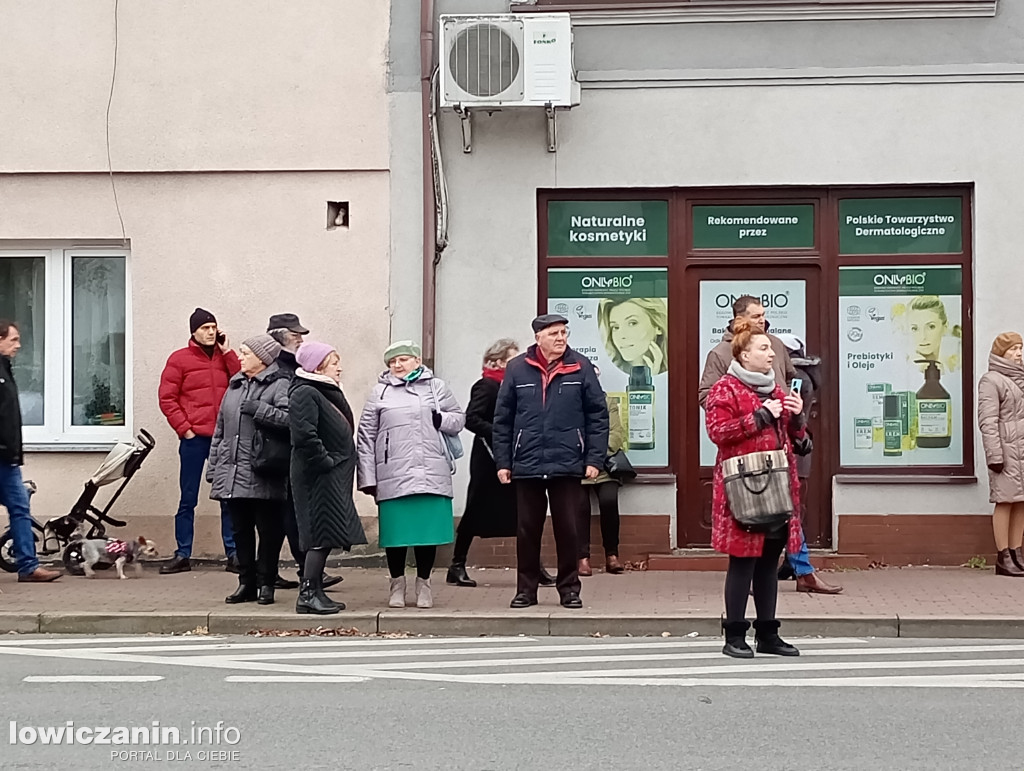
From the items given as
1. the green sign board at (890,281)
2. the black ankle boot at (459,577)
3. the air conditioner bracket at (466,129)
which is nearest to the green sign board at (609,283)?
the air conditioner bracket at (466,129)

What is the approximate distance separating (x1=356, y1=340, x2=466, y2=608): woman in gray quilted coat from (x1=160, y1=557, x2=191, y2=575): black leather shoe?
114 inches

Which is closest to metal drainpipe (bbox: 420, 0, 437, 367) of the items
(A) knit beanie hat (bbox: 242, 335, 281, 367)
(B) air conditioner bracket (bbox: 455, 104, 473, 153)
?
(B) air conditioner bracket (bbox: 455, 104, 473, 153)

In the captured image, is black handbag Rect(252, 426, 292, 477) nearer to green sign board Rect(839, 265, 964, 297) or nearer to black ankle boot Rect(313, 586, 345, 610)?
black ankle boot Rect(313, 586, 345, 610)

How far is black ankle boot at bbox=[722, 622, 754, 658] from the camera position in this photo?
8.27 m

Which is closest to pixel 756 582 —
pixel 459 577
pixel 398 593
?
pixel 398 593

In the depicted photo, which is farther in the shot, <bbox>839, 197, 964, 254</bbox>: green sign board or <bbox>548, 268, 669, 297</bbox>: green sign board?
<bbox>548, 268, 669, 297</bbox>: green sign board

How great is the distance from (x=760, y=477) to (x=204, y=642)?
141 inches

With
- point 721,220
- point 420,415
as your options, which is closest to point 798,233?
point 721,220

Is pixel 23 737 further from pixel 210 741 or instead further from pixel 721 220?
pixel 721 220

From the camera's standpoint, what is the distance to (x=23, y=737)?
623 cm

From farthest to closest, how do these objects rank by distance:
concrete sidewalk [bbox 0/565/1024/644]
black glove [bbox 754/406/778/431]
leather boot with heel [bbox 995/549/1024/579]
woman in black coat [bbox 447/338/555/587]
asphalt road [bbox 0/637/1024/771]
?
leather boot with heel [bbox 995/549/1024/579] < woman in black coat [bbox 447/338/555/587] < concrete sidewalk [bbox 0/565/1024/644] < black glove [bbox 754/406/778/431] < asphalt road [bbox 0/637/1024/771]

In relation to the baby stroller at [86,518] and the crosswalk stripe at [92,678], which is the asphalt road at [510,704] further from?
the baby stroller at [86,518]

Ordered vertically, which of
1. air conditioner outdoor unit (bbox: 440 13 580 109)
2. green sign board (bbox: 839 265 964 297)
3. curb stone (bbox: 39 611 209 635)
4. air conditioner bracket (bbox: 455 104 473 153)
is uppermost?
air conditioner outdoor unit (bbox: 440 13 580 109)

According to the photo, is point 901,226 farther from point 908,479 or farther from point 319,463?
point 319,463
